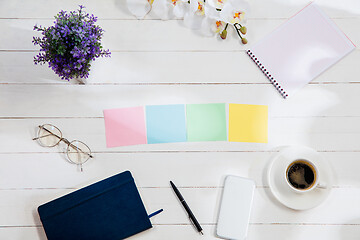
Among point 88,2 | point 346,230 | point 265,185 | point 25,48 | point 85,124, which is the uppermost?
point 88,2

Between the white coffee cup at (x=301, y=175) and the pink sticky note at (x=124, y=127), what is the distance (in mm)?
434

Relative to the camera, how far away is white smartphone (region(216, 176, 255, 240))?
967mm

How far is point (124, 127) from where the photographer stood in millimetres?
1009

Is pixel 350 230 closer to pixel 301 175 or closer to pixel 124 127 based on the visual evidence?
pixel 301 175

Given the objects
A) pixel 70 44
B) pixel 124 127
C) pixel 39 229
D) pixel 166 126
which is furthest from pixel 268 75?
pixel 39 229

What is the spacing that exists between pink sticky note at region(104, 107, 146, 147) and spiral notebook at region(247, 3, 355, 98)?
403 mm

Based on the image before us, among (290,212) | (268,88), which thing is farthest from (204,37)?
(290,212)

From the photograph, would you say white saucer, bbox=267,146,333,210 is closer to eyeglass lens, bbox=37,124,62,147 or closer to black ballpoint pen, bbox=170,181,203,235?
black ballpoint pen, bbox=170,181,203,235

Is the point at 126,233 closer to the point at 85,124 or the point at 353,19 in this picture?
the point at 85,124

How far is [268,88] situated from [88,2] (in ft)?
2.03

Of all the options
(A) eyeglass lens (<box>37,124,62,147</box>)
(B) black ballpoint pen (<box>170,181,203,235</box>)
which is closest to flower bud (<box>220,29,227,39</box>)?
(B) black ballpoint pen (<box>170,181,203,235</box>)

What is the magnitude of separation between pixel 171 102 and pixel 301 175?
43 centimetres

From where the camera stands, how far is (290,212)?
0.98m

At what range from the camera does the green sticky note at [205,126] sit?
1.01 m
